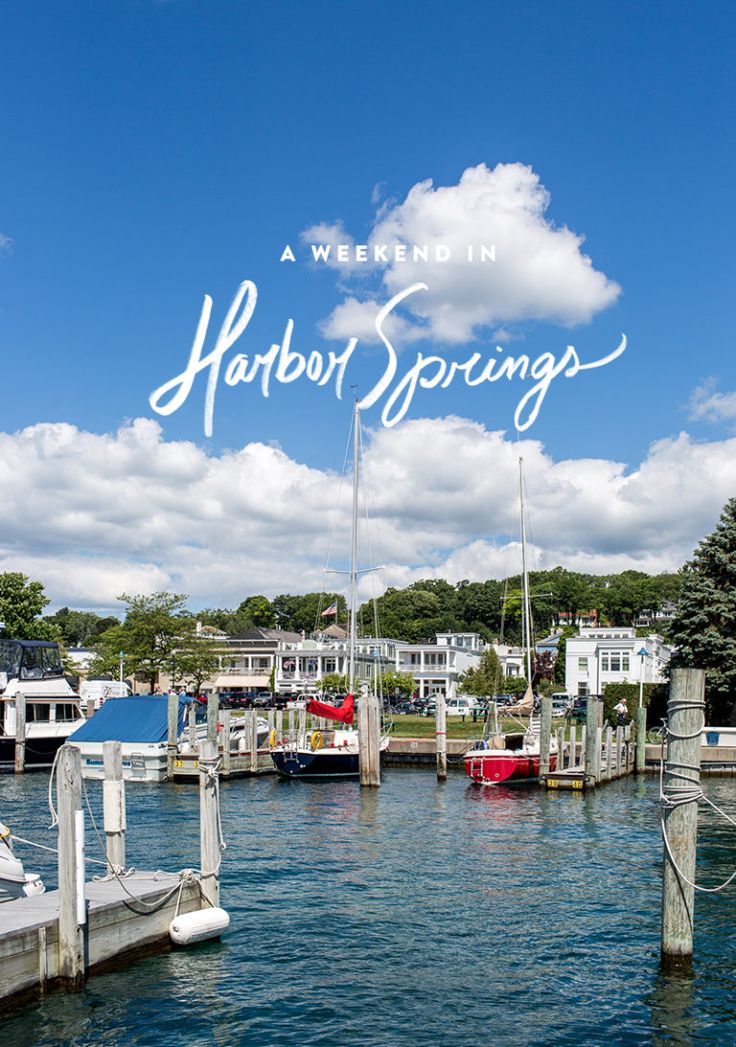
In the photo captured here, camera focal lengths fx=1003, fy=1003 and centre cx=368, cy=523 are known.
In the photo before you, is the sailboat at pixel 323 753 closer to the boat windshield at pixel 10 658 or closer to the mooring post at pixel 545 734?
the mooring post at pixel 545 734

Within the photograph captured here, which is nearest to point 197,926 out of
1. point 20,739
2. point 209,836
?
→ point 209,836

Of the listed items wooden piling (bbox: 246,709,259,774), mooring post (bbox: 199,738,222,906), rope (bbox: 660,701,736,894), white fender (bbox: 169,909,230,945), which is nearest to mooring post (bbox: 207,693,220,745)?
wooden piling (bbox: 246,709,259,774)

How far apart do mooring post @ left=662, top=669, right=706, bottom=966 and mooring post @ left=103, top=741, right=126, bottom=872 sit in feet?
28.7

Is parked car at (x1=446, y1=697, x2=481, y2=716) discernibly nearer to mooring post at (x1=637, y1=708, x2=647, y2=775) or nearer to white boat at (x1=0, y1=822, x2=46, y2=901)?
mooring post at (x1=637, y1=708, x2=647, y2=775)

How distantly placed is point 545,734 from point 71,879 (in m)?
27.7

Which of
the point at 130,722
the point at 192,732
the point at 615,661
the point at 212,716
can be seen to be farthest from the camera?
the point at 615,661

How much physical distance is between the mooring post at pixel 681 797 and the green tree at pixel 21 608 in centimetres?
7326

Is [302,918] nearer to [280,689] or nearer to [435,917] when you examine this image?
[435,917]

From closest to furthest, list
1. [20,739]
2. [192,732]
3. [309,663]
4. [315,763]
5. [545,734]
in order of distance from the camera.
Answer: [545,734] → [315,763] → [192,732] → [20,739] → [309,663]

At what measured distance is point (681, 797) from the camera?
13875 mm

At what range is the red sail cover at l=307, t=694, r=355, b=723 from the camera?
46.0 metres

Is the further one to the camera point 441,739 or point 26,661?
point 26,661

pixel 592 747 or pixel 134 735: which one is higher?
pixel 134 735

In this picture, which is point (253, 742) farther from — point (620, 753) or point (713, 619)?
point (713, 619)
